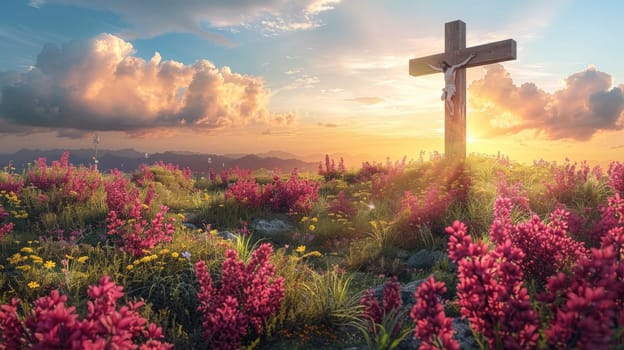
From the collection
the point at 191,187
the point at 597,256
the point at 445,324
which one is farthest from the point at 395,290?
the point at 191,187

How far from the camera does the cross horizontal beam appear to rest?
11680mm

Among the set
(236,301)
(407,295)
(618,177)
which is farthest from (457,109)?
(236,301)

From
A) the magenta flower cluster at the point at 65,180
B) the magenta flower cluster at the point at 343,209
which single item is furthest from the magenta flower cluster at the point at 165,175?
the magenta flower cluster at the point at 343,209

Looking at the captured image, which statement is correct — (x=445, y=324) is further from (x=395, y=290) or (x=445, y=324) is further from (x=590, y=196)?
(x=590, y=196)

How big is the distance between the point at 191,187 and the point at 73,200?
16.0 ft

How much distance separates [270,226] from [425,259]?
3.35m

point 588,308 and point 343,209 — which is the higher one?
point 588,308

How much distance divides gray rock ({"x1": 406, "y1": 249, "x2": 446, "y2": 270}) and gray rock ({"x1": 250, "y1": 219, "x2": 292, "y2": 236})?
2883 mm

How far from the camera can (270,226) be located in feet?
29.0

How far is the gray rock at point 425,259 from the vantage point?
20.8ft

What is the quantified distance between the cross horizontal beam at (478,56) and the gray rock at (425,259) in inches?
283

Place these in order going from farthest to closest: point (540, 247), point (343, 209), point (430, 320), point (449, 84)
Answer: point (449, 84) → point (343, 209) → point (540, 247) → point (430, 320)

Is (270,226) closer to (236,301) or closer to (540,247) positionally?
(236,301)

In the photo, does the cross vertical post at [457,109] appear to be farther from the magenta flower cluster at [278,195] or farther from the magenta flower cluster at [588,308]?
the magenta flower cluster at [588,308]
